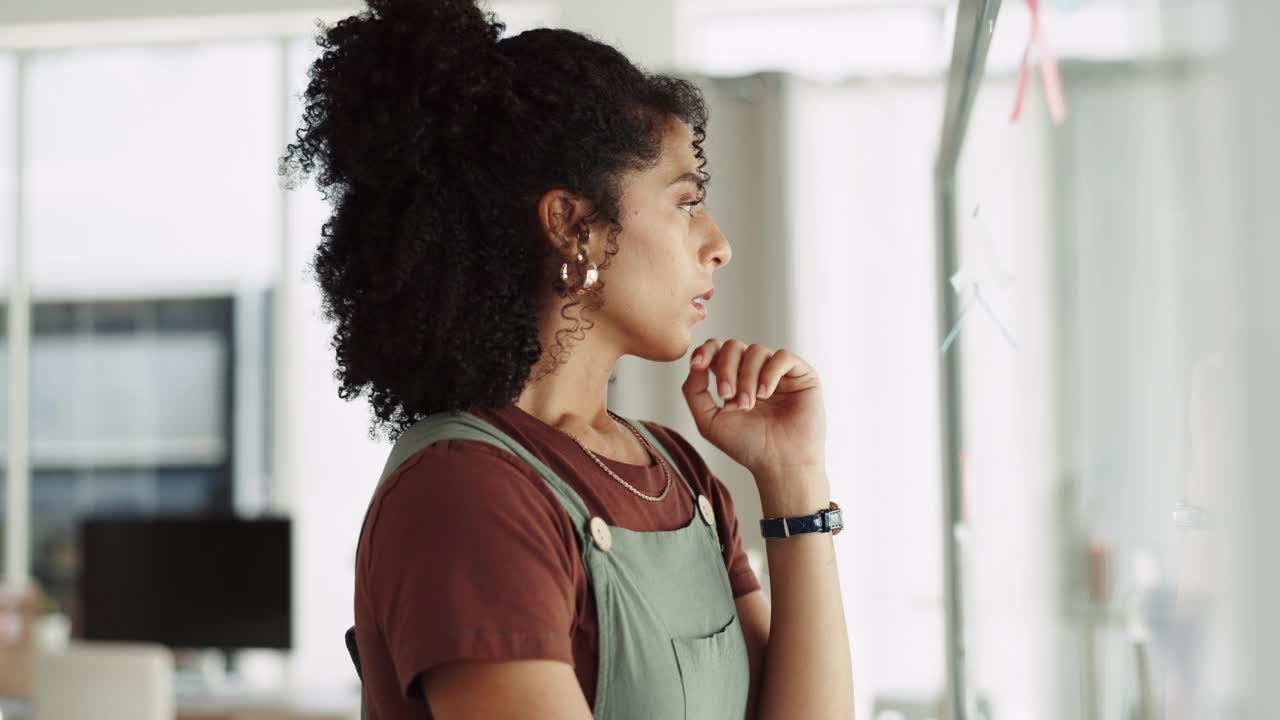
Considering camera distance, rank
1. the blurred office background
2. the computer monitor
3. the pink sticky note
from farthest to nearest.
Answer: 1. the computer monitor
2. the pink sticky note
3. the blurred office background

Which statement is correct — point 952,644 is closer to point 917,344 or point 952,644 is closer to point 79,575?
point 917,344

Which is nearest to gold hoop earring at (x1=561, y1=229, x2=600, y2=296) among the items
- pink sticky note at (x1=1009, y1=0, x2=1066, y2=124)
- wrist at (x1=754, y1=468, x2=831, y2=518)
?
wrist at (x1=754, y1=468, x2=831, y2=518)

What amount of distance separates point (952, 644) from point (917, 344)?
1.86 meters

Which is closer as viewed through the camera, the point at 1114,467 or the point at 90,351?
the point at 1114,467

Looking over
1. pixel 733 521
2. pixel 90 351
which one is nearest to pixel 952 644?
Result: pixel 733 521

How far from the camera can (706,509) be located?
0.97 metres

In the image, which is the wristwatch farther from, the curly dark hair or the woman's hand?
the curly dark hair

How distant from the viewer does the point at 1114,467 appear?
56cm

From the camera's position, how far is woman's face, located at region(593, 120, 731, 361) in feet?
2.98

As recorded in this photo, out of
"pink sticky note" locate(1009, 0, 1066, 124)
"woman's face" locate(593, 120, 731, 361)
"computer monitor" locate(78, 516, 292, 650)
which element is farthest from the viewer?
"computer monitor" locate(78, 516, 292, 650)

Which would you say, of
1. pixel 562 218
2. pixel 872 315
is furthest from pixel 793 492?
pixel 872 315

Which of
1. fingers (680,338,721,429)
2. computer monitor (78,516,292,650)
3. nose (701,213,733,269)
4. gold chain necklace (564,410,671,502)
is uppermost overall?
nose (701,213,733,269)

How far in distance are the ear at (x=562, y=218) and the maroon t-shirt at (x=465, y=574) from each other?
0.53ft

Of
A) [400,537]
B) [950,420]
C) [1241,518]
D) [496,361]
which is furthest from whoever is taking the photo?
[950,420]
